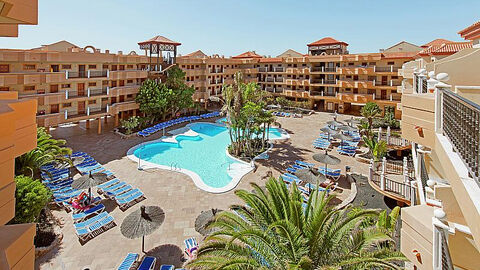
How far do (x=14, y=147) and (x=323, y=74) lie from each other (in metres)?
46.1

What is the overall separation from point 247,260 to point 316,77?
43.7 metres

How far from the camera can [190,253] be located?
10.7 m

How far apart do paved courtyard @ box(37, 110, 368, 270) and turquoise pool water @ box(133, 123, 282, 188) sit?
1812 mm

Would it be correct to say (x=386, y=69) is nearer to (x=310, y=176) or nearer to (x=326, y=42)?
(x=326, y=42)

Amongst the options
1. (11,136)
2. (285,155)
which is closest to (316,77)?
(285,155)

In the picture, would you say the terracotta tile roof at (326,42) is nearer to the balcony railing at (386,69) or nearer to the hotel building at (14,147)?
the balcony railing at (386,69)

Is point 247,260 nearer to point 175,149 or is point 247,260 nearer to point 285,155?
point 285,155

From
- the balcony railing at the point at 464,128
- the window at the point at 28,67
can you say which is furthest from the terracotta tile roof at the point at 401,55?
the window at the point at 28,67

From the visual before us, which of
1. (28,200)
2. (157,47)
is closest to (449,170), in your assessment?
(28,200)

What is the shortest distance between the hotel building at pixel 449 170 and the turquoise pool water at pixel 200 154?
14.2 meters

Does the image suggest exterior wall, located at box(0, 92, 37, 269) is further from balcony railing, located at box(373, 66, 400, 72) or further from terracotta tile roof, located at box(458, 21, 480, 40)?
balcony railing, located at box(373, 66, 400, 72)

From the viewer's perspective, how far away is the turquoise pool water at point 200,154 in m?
20.6

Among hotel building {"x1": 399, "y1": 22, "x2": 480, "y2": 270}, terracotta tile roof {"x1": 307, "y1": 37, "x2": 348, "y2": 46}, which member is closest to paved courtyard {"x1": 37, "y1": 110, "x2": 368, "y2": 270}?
hotel building {"x1": 399, "y1": 22, "x2": 480, "y2": 270}

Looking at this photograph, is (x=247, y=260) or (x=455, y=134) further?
(x=247, y=260)
